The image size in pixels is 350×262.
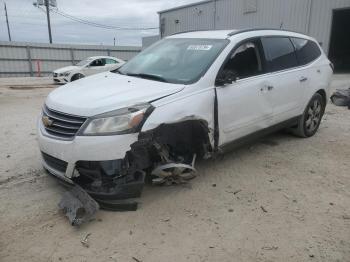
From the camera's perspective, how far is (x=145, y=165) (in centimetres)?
364

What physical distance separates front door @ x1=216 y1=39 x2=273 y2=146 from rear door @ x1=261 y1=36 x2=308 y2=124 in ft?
0.53

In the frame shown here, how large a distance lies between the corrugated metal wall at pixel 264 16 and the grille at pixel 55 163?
1941 cm

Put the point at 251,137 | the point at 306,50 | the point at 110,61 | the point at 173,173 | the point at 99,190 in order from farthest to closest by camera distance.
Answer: the point at 110,61 < the point at 306,50 < the point at 251,137 < the point at 173,173 < the point at 99,190

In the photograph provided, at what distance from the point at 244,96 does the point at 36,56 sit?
26.2m

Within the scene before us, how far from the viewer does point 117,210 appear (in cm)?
351

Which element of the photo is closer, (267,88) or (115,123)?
(115,123)

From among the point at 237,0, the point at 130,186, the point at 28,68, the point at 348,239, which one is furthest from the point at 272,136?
the point at 28,68

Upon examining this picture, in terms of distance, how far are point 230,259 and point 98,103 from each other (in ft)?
6.18

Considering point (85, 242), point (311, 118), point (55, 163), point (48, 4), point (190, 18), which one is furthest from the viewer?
point (48, 4)

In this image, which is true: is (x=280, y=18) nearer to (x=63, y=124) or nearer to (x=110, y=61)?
(x=110, y=61)

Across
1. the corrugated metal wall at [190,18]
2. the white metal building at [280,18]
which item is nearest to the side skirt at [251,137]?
the white metal building at [280,18]

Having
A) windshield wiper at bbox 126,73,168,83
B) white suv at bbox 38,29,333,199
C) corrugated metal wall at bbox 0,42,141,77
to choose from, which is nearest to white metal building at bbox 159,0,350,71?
corrugated metal wall at bbox 0,42,141,77

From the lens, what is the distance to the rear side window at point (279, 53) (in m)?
4.94

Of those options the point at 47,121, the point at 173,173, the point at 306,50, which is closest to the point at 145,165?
the point at 173,173
